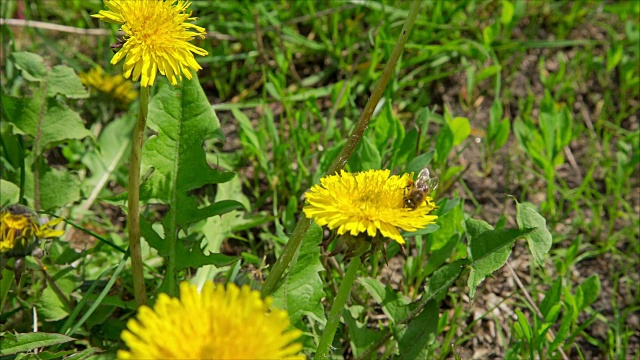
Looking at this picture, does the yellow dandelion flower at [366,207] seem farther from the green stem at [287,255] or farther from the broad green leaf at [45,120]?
the broad green leaf at [45,120]

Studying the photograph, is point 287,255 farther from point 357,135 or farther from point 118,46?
point 118,46

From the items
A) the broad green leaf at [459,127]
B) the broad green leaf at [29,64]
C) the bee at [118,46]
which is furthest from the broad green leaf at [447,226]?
the broad green leaf at [29,64]

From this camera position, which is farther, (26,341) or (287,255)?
(287,255)

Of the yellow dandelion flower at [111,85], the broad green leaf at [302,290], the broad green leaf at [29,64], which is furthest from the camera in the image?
the yellow dandelion flower at [111,85]

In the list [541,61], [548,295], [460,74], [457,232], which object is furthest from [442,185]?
[541,61]

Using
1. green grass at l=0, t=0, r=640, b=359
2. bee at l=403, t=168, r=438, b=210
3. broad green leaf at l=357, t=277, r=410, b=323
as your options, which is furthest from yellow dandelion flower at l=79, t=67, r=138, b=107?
bee at l=403, t=168, r=438, b=210

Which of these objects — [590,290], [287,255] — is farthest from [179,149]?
[590,290]
